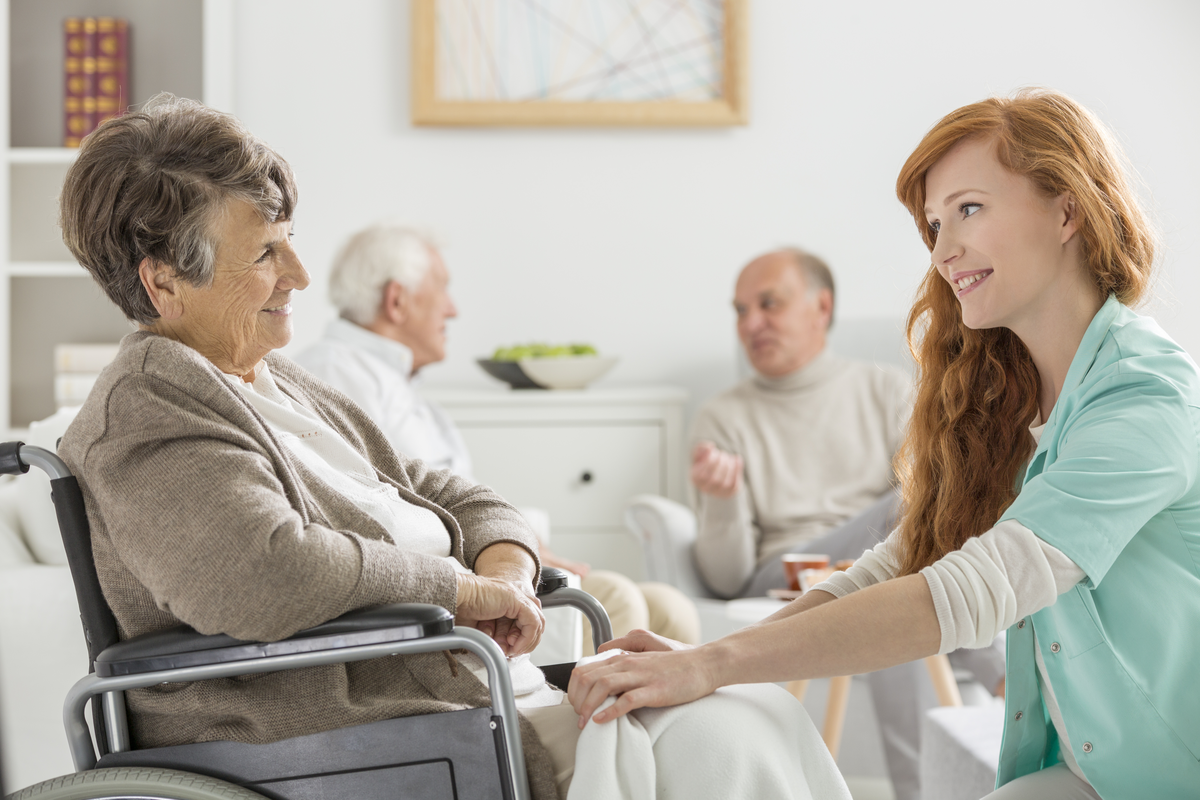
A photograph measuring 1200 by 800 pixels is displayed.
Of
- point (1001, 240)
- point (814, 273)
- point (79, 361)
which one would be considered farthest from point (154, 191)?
point (79, 361)

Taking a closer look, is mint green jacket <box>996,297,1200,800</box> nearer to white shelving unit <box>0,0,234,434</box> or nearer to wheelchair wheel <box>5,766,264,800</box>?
wheelchair wheel <box>5,766,264,800</box>

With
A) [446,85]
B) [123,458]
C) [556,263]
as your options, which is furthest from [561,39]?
[123,458]

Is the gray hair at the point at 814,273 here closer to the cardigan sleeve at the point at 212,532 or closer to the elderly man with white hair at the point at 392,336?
the elderly man with white hair at the point at 392,336

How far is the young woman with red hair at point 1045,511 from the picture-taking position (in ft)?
3.23

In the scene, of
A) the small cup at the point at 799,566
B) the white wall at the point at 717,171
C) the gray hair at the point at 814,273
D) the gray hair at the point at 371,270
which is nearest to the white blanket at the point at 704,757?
the small cup at the point at 799,566

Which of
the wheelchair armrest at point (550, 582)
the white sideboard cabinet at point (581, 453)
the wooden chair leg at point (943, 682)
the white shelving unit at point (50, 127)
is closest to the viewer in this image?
the wheelchair armrest at point (550, 582)

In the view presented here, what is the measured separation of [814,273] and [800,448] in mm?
524

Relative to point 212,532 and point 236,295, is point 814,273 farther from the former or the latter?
point 212,532

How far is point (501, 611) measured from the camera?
114cm

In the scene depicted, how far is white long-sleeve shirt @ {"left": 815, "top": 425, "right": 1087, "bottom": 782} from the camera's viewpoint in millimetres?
966

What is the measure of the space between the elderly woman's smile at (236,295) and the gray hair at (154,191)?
12mm

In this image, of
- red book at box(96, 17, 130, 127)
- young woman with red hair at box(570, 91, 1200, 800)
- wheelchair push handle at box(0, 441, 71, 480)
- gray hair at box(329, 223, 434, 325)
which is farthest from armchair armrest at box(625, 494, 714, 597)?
red book at box(96, 17, 130, 127)

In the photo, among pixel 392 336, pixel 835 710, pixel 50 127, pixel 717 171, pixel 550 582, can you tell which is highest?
pixel 50 127

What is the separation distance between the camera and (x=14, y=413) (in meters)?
3.36
